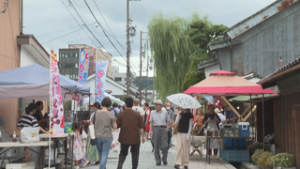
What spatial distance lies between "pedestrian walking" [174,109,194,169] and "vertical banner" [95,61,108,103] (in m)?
8.18

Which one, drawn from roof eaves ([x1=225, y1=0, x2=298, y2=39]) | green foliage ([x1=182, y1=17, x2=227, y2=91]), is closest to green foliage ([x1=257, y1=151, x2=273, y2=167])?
roof eaves ([x1=225, y1=0, x2=298, y2=39])

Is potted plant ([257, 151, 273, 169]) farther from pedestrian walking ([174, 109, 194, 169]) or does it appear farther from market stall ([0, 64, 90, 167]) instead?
market stall ([0, 64, 90, 167])

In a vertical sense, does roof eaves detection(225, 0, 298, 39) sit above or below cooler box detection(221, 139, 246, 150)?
above

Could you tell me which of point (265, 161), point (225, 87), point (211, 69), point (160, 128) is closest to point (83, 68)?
point (160, 128)

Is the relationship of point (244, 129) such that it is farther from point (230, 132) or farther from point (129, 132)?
point (129, 132)

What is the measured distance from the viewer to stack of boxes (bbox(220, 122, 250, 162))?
12484 millimetres

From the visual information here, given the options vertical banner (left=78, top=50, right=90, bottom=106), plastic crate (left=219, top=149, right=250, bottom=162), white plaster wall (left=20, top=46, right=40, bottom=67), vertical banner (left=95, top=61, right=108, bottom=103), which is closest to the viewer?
plastic crate (left=219, top=149, right=250, bottom=162)

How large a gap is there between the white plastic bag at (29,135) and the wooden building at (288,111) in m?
5.78

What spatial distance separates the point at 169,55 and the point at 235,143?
2259 centimetres

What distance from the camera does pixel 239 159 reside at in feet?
42.2

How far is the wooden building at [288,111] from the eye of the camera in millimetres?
9484

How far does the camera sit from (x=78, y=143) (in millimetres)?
11117

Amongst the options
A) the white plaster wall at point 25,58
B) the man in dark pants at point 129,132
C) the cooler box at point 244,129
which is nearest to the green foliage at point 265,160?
the cooler box at point 244,129

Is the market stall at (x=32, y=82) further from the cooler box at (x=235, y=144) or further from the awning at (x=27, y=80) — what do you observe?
the cooler box at (x=235, y=144)
